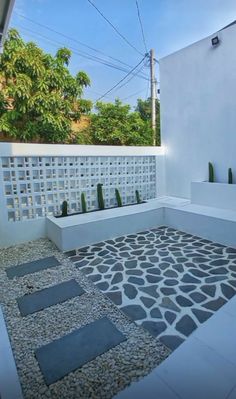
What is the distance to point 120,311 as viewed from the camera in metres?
2.74

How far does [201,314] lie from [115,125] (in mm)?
8240

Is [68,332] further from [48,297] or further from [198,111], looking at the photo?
[198,111]

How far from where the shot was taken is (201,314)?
103 inches

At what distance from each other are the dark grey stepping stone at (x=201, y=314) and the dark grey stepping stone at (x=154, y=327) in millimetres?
392

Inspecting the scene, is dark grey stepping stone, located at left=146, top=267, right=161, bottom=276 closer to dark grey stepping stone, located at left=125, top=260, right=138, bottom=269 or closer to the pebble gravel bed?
dark grey stepping stone, located at left=125, top=260, right=138, bottom=269

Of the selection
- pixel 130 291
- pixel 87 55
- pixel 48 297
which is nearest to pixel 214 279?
pixel 130 291

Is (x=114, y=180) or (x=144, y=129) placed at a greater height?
(x=144, y=129)

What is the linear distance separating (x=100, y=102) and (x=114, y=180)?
4.62m

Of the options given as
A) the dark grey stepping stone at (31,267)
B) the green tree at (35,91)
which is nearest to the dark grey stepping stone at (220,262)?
the dark grey stepping stone at (31,267)

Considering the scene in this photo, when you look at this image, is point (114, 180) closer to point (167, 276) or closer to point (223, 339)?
point (167, 276)

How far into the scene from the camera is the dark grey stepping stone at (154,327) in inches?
93.4

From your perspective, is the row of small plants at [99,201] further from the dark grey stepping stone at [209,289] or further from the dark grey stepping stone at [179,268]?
the dark grey stepping stone at [209,289]

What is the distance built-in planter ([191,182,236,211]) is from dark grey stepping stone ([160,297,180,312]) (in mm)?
3365

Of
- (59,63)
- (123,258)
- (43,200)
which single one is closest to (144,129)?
(59,63)
